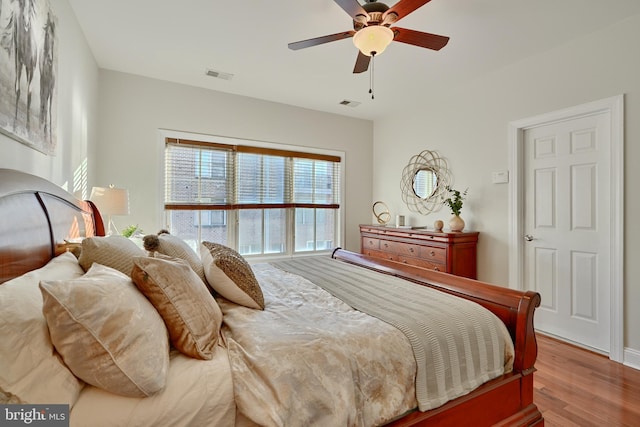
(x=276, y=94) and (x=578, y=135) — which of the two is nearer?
(x=578, y=135)

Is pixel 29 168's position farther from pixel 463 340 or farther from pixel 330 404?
pixel 463 340

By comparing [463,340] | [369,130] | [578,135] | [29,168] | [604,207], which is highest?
[369,130]

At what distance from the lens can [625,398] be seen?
193cm

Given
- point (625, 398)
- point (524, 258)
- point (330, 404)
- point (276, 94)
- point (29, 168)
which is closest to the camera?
point (330, 404)

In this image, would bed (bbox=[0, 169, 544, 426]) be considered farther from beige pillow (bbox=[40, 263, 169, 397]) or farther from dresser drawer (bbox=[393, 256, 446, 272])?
dresser drawer (bbox=[393, 256, 446, 272])

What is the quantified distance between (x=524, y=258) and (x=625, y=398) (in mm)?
1426

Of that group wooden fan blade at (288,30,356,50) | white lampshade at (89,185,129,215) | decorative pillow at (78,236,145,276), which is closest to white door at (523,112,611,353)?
wooden fan blade at (288,30,356,50)

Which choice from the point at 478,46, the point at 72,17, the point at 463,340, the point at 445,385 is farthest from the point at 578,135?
the point at 72,17

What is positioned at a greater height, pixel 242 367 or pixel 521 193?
pixel 521 193

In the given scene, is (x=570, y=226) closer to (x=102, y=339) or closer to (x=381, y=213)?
(x=381, y=213)

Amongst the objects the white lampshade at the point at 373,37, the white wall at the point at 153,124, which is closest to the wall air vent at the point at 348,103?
the white wall at the point at 153,124

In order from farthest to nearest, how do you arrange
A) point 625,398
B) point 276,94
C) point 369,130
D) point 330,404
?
1. point 369,130
2. point 276,94
3. point 625,398
4. point 330,404

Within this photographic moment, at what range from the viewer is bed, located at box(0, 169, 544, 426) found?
0.82 meters

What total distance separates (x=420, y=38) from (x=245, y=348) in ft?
7.25
